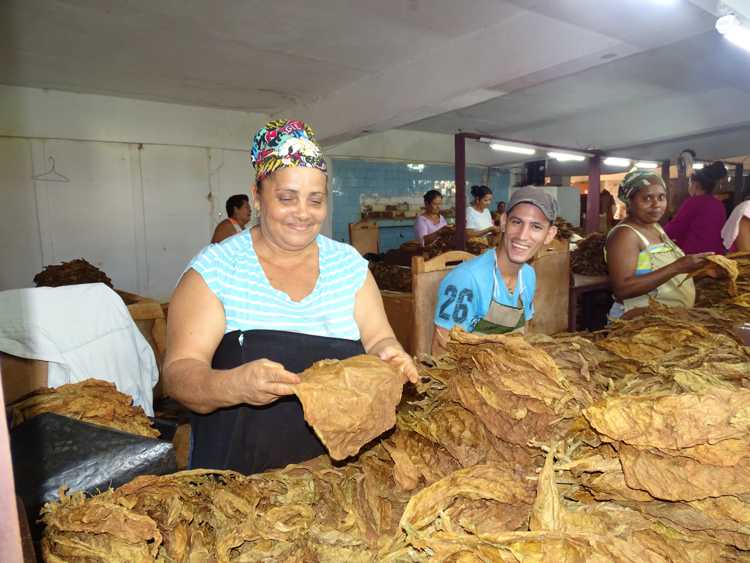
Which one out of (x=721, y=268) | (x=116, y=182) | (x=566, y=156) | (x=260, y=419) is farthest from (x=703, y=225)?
(x=116, y=182)

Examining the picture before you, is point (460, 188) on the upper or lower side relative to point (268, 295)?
upper

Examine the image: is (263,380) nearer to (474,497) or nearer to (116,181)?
(474,497)

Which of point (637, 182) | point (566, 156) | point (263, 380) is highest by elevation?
point (566, 156)

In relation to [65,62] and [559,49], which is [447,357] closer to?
[559,49]

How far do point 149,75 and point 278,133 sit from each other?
5.75 m

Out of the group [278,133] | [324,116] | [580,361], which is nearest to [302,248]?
[278,133]

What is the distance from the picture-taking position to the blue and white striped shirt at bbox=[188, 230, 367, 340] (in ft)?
4.88

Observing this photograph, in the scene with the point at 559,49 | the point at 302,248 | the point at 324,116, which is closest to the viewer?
the point at 302,248

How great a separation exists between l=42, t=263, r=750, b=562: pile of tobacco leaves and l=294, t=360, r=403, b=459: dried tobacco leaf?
12 centimetres

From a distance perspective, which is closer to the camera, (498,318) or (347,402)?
(347,402)

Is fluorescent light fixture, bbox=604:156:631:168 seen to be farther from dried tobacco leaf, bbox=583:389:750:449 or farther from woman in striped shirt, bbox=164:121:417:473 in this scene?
dried tobacco leaf, bbox=583:389:750:449

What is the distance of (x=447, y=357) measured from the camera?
137 centimetres

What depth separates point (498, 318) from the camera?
95.9 inches

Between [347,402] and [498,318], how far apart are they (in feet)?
4.92
